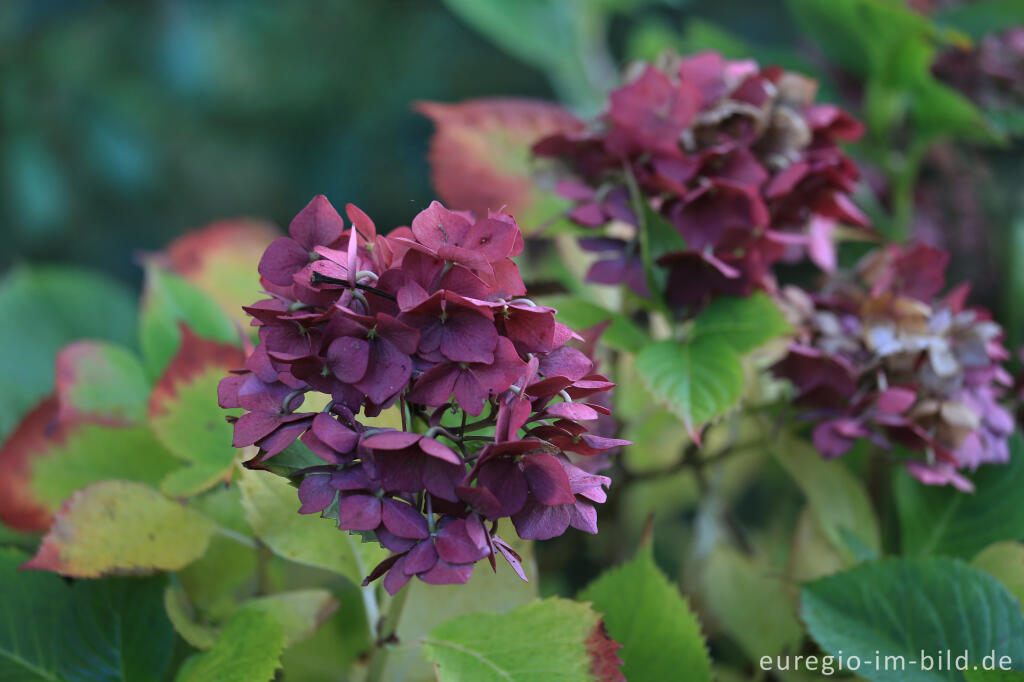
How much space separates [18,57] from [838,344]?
4.03 ft

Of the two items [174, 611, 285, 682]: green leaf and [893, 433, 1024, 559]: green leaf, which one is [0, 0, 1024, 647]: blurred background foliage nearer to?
[893, 433, 1024, 559]: green leaf

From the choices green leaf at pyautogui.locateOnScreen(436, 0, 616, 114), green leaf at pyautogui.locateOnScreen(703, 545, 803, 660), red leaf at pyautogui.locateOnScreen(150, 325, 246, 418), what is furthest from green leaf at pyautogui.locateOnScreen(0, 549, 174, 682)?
green leaf at pyautogui.locateOnScreen(436, 0, 616, 114)

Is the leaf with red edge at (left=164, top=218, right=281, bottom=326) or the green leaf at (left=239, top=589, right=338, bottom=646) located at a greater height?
the leaf with red edge at (left=164, top=218, right=281, bottom=326)

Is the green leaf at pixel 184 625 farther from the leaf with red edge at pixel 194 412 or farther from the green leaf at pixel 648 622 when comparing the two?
the green leaf at pixel 648 622

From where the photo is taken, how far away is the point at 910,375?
1.57 feet

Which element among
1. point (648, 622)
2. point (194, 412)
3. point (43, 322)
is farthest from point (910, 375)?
point (43, 322)

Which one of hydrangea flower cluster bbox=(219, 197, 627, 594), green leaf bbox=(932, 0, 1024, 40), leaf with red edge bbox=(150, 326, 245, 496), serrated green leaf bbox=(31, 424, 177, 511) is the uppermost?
green leaf bbox=(932, 0, 1024, 40)

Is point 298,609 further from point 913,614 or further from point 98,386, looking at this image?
point 913,614

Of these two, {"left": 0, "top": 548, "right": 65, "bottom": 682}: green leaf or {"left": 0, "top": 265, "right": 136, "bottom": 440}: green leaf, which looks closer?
{"left": 0, "top": 548, "right": 65, "bottom": 682}: green leaf

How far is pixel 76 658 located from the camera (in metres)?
0.44

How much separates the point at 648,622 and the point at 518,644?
88 mm

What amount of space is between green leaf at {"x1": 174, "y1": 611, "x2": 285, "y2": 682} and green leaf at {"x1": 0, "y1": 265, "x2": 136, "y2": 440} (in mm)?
285

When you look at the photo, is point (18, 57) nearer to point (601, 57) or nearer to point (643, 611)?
point (601, 57)

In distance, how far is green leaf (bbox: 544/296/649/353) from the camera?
48cm
